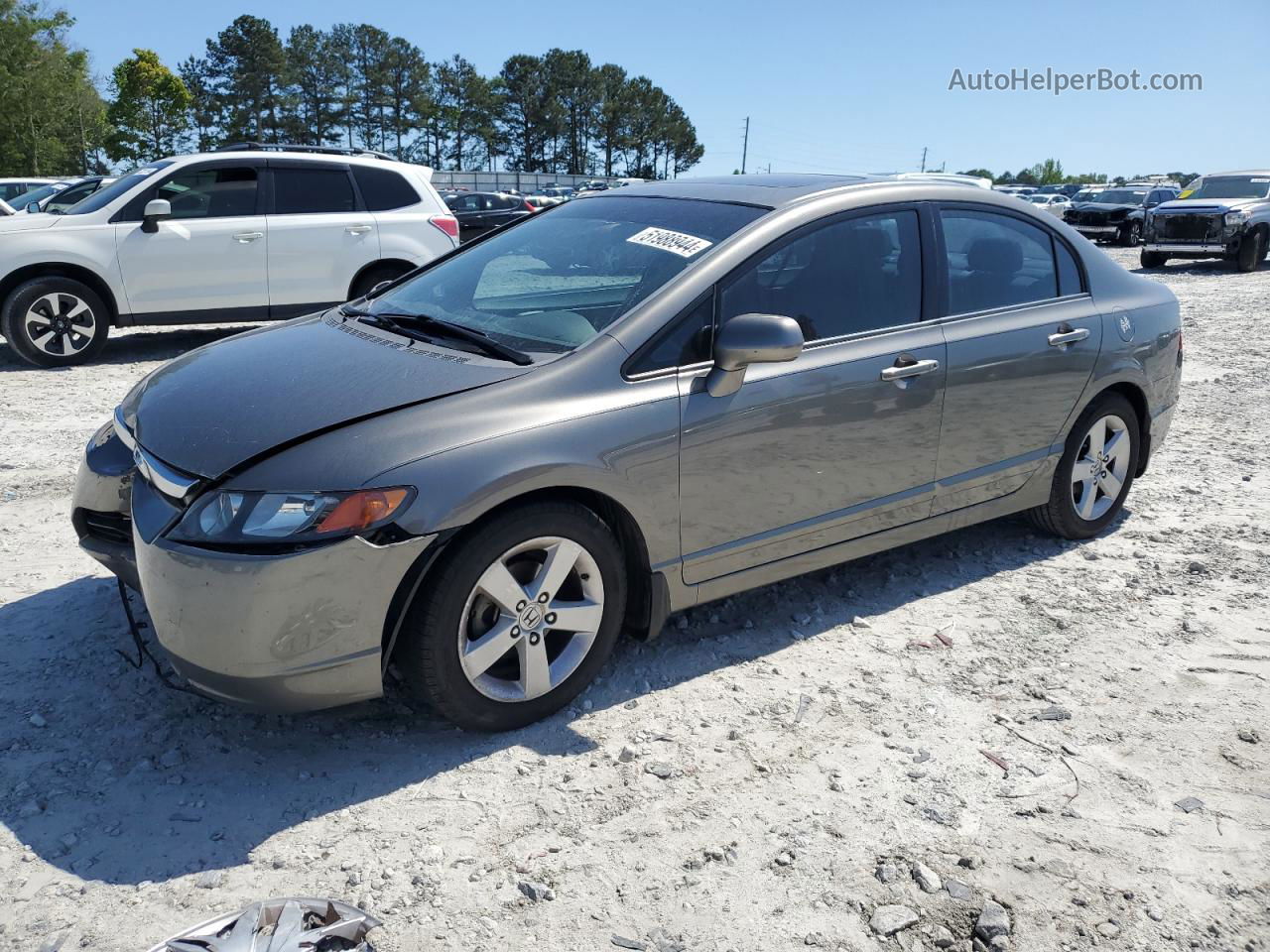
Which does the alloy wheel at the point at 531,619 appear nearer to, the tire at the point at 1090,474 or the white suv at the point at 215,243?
the tire at the point at 1090,474

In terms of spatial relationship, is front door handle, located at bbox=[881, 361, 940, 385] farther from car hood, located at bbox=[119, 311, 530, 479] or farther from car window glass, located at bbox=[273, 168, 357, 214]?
car window glass, located at bbox=[273, 168, 357, 214]

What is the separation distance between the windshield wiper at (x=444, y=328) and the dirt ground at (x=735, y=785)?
3.83ft

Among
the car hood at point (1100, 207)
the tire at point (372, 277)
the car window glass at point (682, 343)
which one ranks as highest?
the car hood at point (1100, 207)

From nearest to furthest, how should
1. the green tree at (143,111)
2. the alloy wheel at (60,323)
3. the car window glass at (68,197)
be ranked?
the alloy wheel at (60,323), the car window glass at (68,197), the green tree at (143,111)

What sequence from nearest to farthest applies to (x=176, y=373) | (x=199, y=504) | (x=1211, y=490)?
(x=199, y=504) → (x=176, y=373) → (x=1211, y=490)

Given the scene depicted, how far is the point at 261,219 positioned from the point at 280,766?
757cm

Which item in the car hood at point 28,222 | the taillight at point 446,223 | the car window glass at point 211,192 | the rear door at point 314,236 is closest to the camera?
the car hood at point 28,222

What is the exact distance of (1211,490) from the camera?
5.93 meters

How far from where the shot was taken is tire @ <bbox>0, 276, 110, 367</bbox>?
8.73m

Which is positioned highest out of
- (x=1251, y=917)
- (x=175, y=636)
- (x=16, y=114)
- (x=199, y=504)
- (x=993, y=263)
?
(x=16, y=114)

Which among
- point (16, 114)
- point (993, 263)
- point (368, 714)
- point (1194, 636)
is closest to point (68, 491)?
point (368, 714)

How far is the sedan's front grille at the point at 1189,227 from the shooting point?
19.7 meters

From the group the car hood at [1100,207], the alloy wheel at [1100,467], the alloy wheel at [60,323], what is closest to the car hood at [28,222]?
the alloy wheel at [60,323]

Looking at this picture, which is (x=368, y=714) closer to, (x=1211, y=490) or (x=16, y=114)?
(x=1211, y=490)
